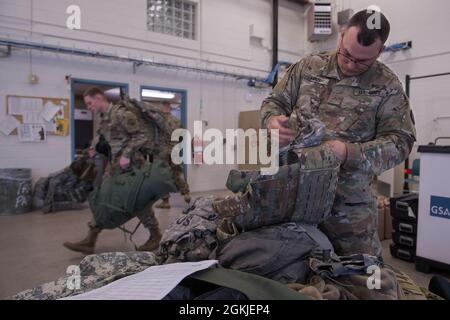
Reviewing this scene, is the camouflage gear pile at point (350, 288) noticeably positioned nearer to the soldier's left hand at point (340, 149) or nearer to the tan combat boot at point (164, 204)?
the soldier's left hand at point (340, 149)

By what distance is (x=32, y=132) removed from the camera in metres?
4.32

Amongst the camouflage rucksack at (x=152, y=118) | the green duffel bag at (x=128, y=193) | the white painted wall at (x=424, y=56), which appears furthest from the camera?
the white painted wall at (x=424, y=56)

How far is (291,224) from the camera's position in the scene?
2.44ft

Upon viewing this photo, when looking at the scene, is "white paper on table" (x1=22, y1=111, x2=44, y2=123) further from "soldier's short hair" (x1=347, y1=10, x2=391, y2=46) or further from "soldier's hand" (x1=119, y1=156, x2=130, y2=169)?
"soldier's short hair" (x1=347, y1=10, x2=391, y2=46)

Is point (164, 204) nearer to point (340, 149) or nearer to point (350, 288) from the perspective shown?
point (340, 149)

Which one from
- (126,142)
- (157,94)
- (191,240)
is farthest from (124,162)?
(157,94)

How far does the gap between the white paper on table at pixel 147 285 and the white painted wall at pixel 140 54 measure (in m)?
3.96

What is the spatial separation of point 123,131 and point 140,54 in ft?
8.80

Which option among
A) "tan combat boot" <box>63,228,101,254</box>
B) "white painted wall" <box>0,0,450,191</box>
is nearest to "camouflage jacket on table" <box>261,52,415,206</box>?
"tan combat boot" <box>63,228,101,254</box>

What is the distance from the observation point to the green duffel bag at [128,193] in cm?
238

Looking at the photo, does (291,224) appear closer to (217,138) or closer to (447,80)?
(217,138)

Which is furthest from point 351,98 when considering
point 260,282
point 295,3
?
point 295,3

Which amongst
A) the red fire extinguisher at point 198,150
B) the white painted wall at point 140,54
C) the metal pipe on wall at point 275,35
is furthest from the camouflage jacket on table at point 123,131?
the metal pipe on wall at point 275,35

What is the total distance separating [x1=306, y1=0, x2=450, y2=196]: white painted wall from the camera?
507 centimetres
